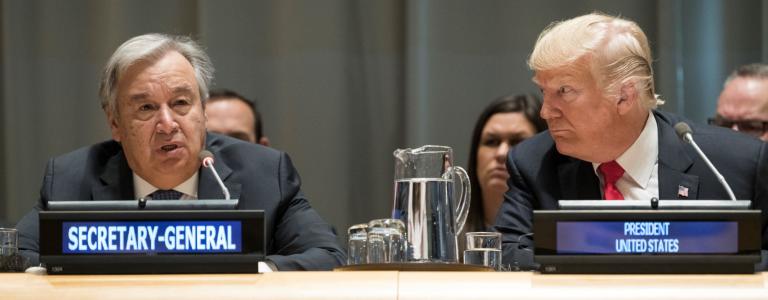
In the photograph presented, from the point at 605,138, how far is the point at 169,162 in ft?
3.60

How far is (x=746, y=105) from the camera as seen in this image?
4.28 meters

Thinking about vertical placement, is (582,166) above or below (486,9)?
below

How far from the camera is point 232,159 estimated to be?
322cm

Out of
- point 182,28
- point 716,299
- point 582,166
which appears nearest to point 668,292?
point 716,299

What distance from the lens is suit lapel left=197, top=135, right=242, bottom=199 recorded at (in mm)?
3113

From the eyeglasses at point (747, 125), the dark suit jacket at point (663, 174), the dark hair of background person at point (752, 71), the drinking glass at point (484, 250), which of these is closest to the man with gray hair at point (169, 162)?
the dark suit jacket at point (663, 174)

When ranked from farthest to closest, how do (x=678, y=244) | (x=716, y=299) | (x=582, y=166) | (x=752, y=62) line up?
(x=752, y=62) < (x=582, y=166) < (x=678, y=244) < (x=716, y=299)

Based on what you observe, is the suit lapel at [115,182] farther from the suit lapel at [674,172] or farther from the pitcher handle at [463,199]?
the suit lapel at [674,172]

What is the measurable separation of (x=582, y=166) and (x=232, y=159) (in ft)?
2.97

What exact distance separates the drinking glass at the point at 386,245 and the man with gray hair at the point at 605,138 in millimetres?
747

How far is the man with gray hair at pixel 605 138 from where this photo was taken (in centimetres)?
296

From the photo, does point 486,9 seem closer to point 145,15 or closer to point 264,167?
point 145,15

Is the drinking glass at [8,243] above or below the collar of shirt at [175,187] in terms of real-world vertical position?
below

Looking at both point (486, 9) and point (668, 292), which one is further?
point (486, 9)
